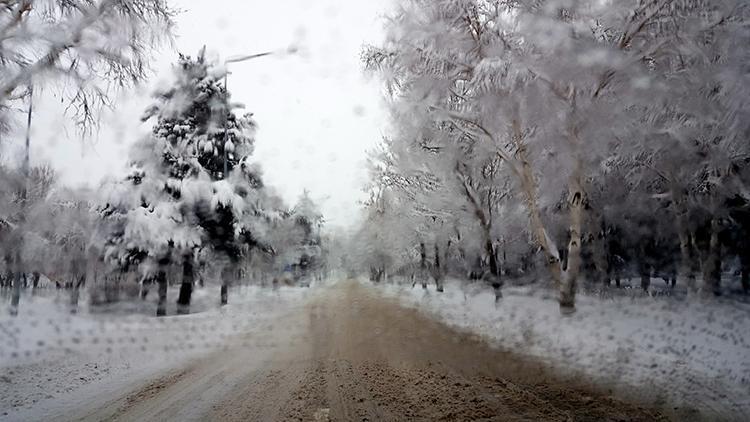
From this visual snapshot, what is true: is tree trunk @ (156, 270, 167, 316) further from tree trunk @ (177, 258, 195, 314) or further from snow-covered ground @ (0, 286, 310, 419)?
snow-covered ground @ (0, 286, 310, 419)

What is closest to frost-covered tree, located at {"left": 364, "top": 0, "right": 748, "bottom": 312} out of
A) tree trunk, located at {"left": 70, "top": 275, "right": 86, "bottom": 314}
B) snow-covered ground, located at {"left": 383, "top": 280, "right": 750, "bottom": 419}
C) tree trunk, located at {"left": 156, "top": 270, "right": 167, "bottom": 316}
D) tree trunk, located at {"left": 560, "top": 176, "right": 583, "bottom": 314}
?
tree trunk, located at {"left": 560, "top": 176, "right": 583, "bottom": 314}

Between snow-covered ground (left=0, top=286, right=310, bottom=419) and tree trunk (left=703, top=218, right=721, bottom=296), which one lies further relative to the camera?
tree trunk (left=703, top=218, right=721, bottom=296)

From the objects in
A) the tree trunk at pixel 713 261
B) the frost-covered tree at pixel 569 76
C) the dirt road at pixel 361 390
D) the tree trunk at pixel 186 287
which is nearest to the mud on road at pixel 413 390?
the dirt road at pixel 361 390

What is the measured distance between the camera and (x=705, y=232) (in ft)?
81.7

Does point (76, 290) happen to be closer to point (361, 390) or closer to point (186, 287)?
point (186, 287)

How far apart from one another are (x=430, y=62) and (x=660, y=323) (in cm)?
966

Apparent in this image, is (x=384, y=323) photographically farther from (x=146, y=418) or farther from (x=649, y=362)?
(x=146, y=418)

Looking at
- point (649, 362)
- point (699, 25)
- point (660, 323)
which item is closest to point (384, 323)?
point (660, 323)

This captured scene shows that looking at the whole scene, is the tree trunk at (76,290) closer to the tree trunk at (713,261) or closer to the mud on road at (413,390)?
the mud on road at (413,390)

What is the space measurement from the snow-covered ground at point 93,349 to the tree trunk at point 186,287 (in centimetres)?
252

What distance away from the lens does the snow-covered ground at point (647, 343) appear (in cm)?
737

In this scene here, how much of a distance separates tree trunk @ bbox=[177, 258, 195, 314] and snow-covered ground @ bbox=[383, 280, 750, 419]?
1067cm

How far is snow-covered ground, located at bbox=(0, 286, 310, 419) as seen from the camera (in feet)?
27.0

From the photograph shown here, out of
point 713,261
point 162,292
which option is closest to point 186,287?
point 162,292
